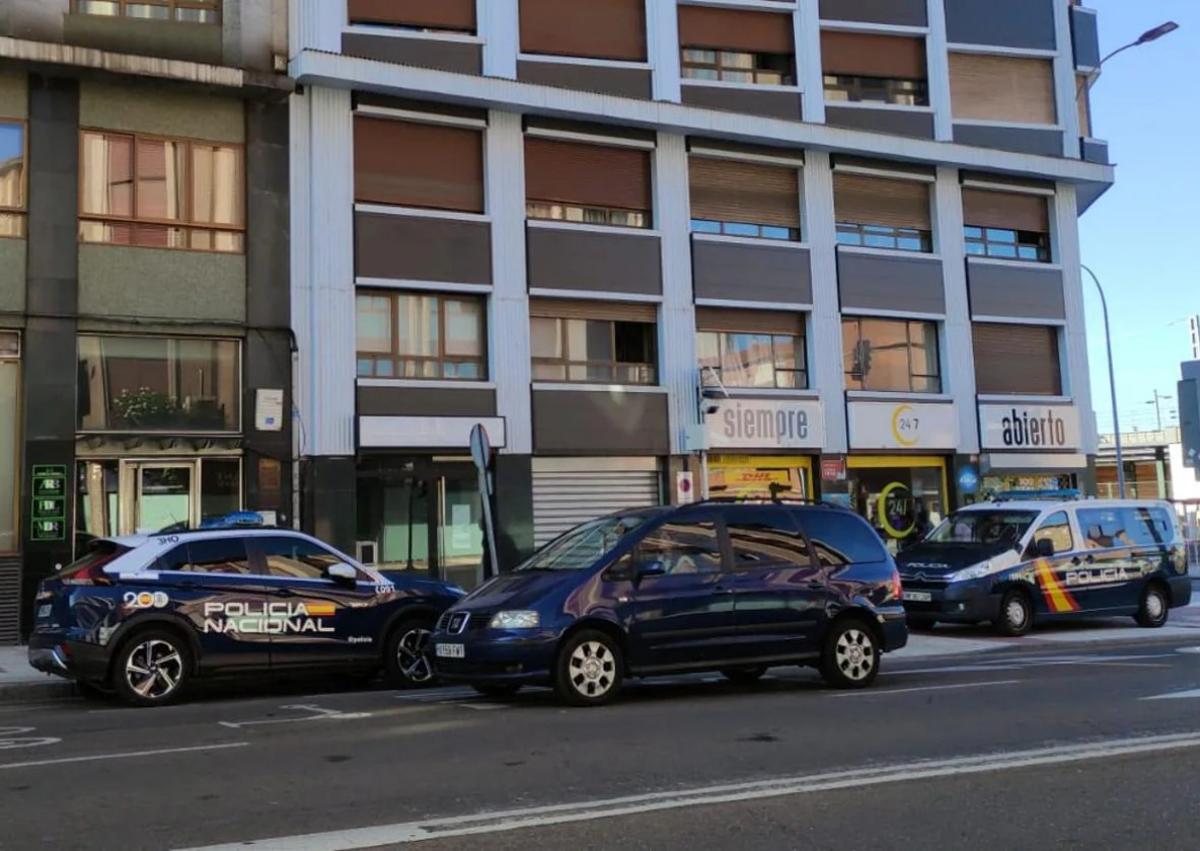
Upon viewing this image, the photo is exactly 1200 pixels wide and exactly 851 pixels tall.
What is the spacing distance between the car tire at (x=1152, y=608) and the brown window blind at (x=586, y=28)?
12.4 meters

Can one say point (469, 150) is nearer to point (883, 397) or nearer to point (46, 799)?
point (883, 397)

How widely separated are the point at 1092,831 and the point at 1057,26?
24.0 metres

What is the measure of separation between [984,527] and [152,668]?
39.1 feet

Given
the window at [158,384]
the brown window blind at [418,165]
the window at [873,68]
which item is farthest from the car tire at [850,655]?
the window at [873,68]

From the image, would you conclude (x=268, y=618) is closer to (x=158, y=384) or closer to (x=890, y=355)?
(x=158, y=384)

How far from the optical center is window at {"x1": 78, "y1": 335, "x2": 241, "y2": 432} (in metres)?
17.3

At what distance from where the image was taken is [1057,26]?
2592 centimetres

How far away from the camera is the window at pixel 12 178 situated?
17.0m

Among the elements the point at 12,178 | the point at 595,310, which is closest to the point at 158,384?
the point at 12,178

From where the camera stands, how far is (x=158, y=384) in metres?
17.8

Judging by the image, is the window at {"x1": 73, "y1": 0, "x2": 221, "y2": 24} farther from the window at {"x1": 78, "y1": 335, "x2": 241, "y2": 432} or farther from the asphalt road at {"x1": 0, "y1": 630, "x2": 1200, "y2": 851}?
the asphalt road at {"x1": 0, "y1": 630, "x2": 1200, "y2": 851}

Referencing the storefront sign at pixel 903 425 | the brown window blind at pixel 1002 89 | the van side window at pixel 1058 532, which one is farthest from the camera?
the brown window blind at pixel 1002 89

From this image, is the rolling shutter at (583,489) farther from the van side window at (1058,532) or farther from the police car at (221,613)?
the police car at (221,613)

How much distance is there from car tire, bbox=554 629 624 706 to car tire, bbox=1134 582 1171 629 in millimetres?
11306
